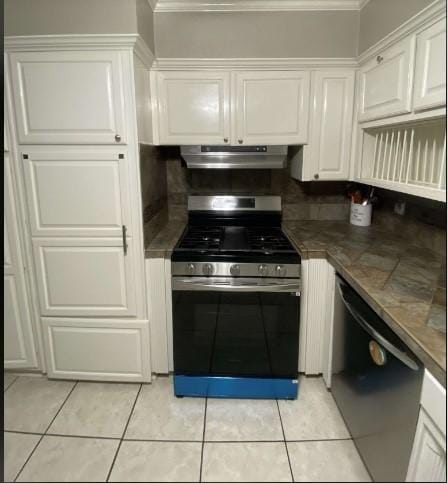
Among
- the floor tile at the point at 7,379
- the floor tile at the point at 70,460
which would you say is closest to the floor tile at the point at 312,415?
the floor tile at the point at 70,460

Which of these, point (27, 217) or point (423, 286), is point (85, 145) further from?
point (423, 286)

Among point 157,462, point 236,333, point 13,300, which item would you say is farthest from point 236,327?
point 13,300

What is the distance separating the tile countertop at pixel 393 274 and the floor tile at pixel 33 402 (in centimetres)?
155

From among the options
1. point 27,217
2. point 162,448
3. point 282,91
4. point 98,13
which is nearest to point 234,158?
point 282,91

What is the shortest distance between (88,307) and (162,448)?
80 centimetres

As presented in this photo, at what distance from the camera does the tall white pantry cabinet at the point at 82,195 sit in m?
1.51

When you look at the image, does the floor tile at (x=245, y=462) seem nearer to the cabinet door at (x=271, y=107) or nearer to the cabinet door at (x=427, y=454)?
the cabinet door at (x=427, y=454)

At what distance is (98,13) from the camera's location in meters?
1.46

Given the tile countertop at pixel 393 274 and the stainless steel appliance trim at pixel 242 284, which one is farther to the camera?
the stainless steel appliance trim at pixel 242 284

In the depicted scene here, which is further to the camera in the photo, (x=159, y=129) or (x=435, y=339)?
(x=159, y=129)

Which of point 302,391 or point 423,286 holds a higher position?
point 423,286

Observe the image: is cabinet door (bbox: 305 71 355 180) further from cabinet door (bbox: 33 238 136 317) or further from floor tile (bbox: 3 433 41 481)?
floor tile (bbox: 3 433 41 481)

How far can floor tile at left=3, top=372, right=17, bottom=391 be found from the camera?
1.85 metres

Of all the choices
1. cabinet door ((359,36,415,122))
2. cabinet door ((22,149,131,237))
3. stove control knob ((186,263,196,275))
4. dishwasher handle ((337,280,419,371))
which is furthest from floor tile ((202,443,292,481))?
cabinet door ((359,36,415,122))
